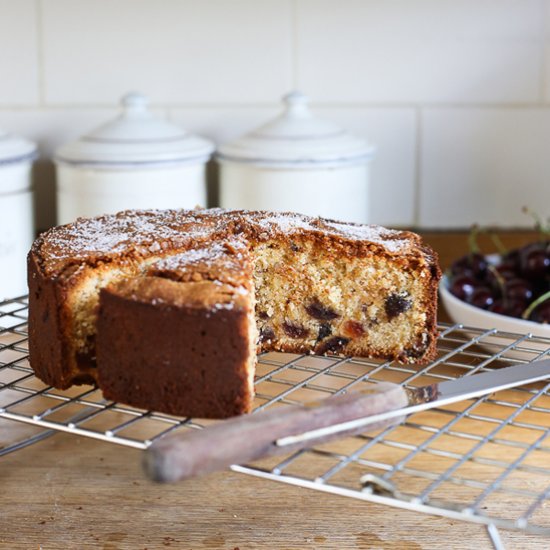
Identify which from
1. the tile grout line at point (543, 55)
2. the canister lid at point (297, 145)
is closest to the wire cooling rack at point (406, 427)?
the canister lid at point (297, 145)

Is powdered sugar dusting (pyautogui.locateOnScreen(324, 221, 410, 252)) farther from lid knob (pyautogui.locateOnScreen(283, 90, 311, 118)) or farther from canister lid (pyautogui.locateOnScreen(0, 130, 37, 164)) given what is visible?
canister lid (pyautogui.locateOnScreen(0, 130, 37, 164))

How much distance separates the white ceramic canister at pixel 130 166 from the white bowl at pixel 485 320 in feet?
1.80

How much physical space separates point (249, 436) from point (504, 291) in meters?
0.93

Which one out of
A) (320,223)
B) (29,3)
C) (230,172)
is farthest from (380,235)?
(29,3)

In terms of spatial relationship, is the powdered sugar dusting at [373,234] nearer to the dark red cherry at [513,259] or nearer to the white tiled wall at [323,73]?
the dark red cherry at [513,259]

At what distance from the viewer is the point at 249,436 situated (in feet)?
2.84

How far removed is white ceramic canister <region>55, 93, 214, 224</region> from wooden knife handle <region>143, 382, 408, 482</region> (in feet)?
3.03

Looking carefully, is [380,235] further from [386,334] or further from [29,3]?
[29,3]

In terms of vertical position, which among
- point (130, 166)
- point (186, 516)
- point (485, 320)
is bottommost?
point (186, 516)

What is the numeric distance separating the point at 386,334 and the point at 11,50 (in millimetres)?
1224

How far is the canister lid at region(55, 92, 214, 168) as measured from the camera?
180cm

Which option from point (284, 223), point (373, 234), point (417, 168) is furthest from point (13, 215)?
point (417, 168)

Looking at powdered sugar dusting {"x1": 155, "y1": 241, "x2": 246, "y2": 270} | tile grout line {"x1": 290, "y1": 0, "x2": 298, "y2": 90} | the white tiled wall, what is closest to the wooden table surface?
powdered sugar dusting {"x1": 155, "y1": 241, "x2": 246, "y2": 270}

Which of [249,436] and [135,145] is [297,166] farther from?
[249,436]
